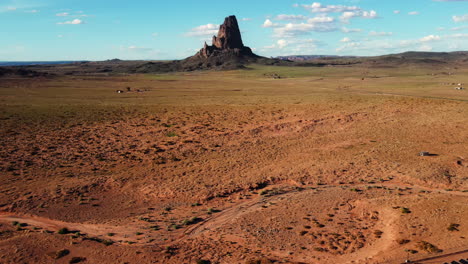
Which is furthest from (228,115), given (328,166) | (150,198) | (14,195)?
(14,195)

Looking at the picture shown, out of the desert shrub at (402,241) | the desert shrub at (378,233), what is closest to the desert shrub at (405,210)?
the desert shrub at (378,233)

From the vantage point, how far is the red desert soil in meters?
18.1

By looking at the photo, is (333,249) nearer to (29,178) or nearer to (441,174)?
(441,174)

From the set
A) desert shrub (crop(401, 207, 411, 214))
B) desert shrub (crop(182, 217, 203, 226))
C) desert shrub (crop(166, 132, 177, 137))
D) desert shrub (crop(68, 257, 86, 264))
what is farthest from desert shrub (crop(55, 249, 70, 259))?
desert shrub (crop(166, 132, 177, 137))

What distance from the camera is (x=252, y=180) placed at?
28.4 metres

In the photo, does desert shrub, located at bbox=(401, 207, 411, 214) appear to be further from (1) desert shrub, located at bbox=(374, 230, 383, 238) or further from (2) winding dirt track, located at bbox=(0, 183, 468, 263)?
(1) desert shrub, located at bbox=(374, 230, 383, 238)

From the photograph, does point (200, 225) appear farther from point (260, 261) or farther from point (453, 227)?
point (453, 227)

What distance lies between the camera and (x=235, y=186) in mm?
27250

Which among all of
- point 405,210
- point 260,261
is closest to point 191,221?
point 260,261

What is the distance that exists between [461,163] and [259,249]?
853 inches

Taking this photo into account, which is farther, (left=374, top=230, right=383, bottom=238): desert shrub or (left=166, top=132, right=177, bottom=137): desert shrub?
(left=166, top=132, right=177, bottom=137): desert shrub

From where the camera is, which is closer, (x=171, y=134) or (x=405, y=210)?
(x=405, y=210)

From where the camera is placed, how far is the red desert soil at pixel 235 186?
59.5 feet

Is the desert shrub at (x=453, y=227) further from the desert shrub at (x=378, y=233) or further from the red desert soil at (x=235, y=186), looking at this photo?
the desert shrub at (x=378, y=233)
